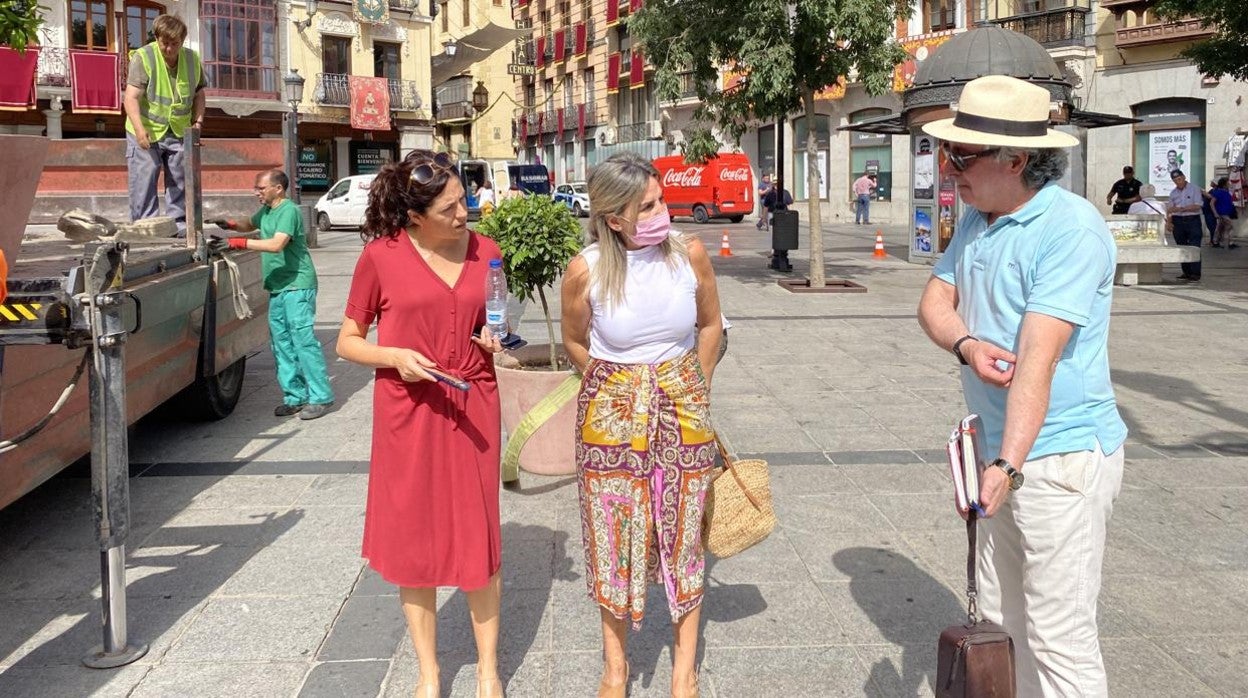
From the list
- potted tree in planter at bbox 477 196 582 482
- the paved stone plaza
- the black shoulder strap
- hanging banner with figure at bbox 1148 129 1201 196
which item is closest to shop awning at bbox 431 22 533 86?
hanging banner with figure at bbox 1148 129 1201 196

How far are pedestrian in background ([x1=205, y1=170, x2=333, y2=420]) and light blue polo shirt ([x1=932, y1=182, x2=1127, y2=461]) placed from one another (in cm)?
529

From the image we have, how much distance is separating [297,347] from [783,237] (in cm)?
1133

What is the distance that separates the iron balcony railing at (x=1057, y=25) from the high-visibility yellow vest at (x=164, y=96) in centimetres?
2622

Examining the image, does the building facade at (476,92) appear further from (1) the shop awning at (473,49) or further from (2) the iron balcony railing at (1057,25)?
(2) the iron balcony railing at (1057,25)

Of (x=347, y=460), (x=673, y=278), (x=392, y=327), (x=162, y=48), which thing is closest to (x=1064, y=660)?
(x=673, y=278)

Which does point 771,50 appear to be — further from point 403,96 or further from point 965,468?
point 403,96

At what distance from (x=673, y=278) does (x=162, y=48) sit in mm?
5302

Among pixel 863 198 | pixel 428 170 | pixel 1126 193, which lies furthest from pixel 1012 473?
pixel 863 198

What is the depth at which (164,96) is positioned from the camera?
7422 millimetres

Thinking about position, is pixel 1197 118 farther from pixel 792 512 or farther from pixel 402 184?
pixel 402 184

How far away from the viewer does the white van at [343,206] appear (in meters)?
33.0

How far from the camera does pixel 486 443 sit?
3.41m

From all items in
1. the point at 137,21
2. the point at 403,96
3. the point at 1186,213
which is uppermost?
the point at 137,21

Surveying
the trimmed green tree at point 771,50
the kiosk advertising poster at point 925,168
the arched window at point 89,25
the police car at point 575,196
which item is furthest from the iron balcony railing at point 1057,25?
the arched window at point 89,25
